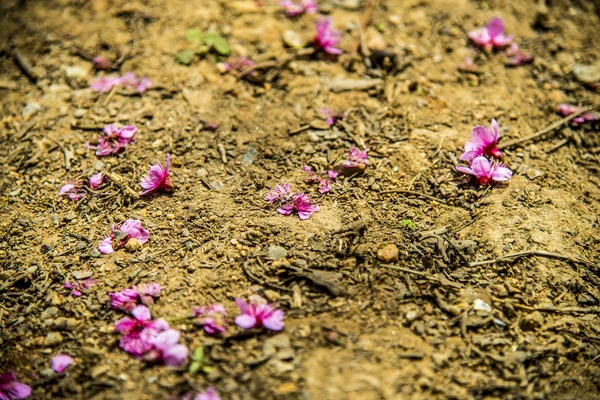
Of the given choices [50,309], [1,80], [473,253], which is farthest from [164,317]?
[1,80]

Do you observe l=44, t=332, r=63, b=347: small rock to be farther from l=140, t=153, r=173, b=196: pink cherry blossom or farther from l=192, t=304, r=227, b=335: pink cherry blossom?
l=140, t=153, r=173, b=196: pink cherry blossom

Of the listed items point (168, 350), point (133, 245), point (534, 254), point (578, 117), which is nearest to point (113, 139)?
point (133, 245)

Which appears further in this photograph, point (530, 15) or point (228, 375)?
point (530, 15)

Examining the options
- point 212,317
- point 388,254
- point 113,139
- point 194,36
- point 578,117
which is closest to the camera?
point 212,317

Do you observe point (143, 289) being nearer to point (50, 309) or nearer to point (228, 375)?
point (50, 309)

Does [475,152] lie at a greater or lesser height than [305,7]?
lesser

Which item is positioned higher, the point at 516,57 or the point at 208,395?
the point at 516,57

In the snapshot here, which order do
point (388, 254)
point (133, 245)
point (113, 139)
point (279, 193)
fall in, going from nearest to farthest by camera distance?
1. point (388, 254)
2. point (133, 245)
3. point (279, 193)
4. point (113, 139)

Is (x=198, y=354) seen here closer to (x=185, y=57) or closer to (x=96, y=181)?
(x=96, y=181)
